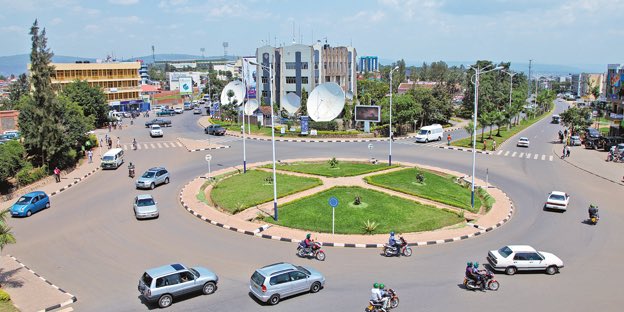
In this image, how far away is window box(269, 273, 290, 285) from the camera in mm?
18233

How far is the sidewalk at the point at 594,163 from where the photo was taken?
1732 inches

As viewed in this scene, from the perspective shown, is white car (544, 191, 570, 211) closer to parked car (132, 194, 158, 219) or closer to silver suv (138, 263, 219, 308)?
silver suv (138, 263, 219, 308)

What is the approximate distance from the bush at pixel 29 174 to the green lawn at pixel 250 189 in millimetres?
15646

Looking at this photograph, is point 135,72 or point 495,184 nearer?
point 495,184

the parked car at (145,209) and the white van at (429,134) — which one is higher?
the white van at (429,134)

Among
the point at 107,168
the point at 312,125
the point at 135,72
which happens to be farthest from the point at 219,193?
the point at 135,72

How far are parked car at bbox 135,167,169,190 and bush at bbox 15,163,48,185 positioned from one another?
9556 millimetres

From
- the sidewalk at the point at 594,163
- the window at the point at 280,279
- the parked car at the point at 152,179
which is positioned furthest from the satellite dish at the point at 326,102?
the window at the point at 280,279

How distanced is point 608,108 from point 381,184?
60.3m

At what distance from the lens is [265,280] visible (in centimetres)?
1809

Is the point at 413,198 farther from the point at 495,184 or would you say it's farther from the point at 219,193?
the point at 219,193

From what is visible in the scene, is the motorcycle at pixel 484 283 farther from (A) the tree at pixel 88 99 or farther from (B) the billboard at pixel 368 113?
(A) the tree at pixel 88 99

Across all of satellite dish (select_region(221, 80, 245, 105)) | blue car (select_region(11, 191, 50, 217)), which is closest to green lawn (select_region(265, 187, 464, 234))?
blue car (select_region(11, 191, 50, 217))

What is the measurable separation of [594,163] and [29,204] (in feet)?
169
